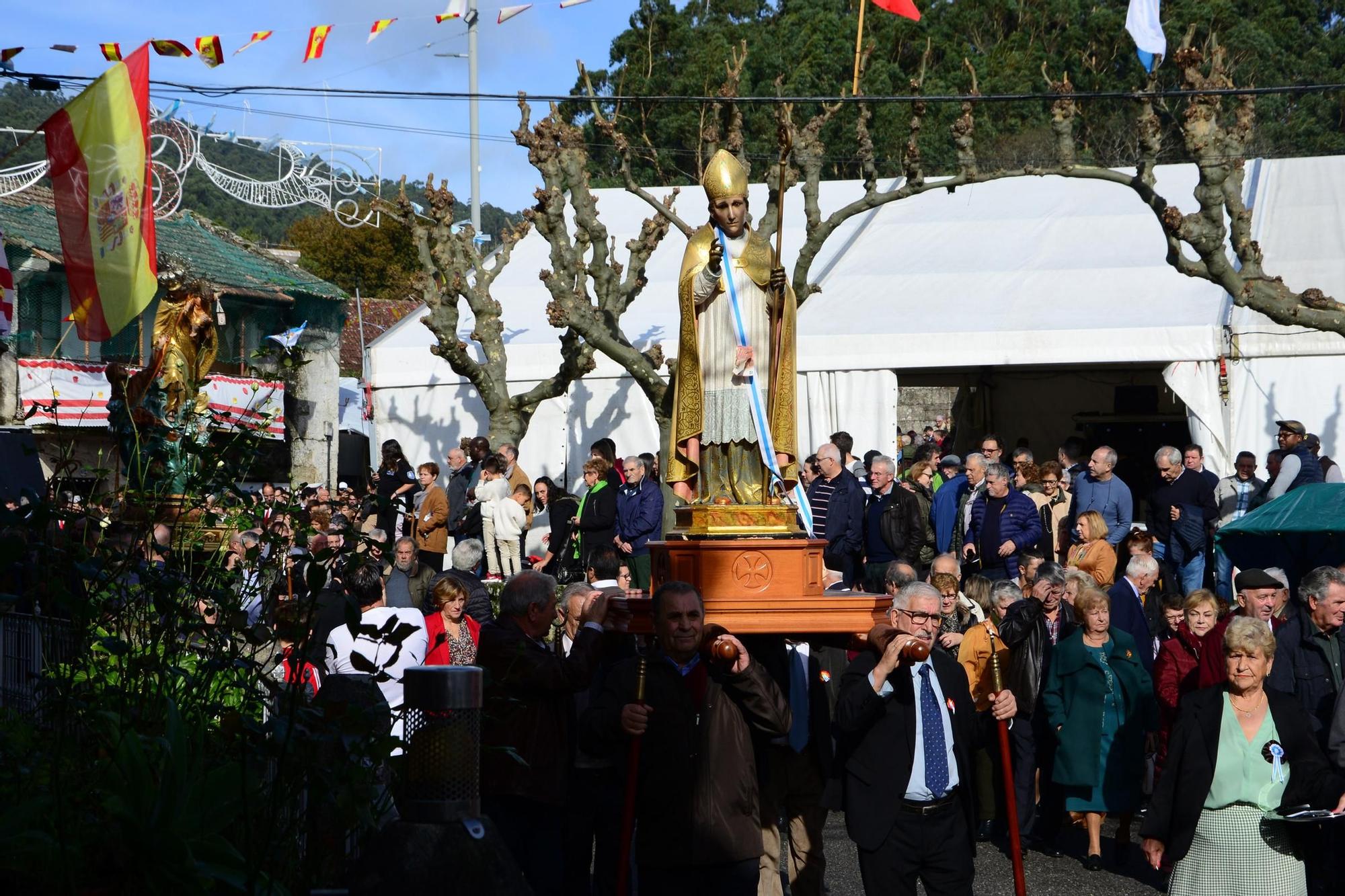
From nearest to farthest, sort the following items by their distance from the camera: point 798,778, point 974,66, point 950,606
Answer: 1. point 798,778
2. point 950,606
3. point 974,66

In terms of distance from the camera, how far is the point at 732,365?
723 centimetres

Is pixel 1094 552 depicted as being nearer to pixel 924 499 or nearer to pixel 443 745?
pixel 924 499

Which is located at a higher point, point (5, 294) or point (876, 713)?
point (5, 294)

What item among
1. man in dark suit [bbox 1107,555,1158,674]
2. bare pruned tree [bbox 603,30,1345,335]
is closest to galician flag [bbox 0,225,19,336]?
bare pruned tree [bbox 603,30,1345,335]

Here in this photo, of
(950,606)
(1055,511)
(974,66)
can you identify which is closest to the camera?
(950,606)

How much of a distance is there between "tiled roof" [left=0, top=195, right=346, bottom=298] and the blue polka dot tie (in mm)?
21738

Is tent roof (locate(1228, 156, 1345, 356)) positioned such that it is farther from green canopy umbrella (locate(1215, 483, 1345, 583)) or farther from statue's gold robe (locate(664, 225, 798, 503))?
statue's gold robe (locate(664, 225, 798, 503))

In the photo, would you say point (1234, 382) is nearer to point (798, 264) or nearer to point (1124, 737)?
point (798, 264)

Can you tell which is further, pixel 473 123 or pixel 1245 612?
pixel 473 123

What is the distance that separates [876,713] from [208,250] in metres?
26.2

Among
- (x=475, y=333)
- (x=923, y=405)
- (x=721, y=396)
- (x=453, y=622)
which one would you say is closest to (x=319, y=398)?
(x=475, y=333)

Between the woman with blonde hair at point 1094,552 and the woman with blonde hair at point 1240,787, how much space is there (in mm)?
4699

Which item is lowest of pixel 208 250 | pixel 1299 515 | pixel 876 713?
pixel 876 713

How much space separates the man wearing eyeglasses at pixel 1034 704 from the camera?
8742mm
